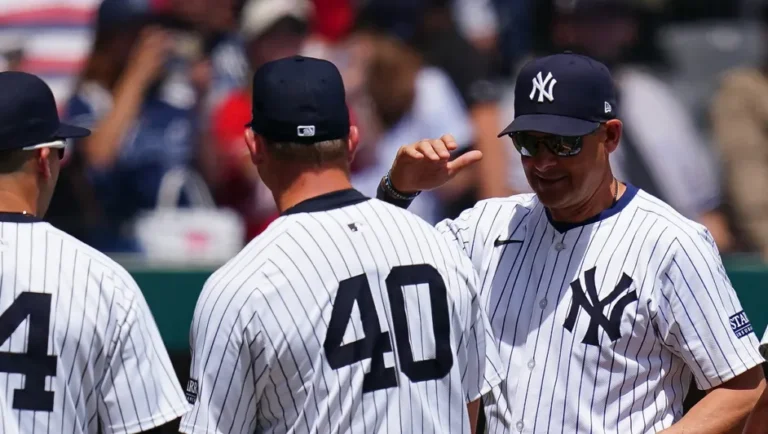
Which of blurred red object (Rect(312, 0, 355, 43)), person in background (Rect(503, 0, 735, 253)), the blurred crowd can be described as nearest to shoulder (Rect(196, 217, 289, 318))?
the blurred crowd

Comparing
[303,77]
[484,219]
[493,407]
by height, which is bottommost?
[493,407]

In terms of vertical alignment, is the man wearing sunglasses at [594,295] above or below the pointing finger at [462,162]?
below

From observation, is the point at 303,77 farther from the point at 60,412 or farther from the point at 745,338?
the point at 745,338

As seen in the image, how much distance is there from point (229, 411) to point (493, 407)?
0.80 meters

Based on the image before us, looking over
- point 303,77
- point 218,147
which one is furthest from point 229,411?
point 218,147

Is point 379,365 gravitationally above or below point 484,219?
below

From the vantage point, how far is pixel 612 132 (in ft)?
10.0

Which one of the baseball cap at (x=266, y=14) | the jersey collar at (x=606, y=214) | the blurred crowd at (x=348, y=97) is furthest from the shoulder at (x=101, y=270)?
the baseball cap at (x=266, y=14)

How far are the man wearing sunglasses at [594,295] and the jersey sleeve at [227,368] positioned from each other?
759mm

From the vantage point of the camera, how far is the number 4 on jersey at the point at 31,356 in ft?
8.50

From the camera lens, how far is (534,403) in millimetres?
2969

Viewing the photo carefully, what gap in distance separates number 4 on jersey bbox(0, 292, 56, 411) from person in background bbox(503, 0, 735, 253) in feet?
12.9

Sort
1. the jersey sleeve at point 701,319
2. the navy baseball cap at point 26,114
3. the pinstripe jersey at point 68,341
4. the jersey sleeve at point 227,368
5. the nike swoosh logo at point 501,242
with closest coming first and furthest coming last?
the jersey sleeve at point 227,368 < the pinstripe jersey at point 68,341 < the navy baseball cap at point 26,114 < the jersey sleeve at point 701,319 < the nike swoosh logo at point 501,242

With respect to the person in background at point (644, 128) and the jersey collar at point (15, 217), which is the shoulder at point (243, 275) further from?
the person in background at point (644, 128)
